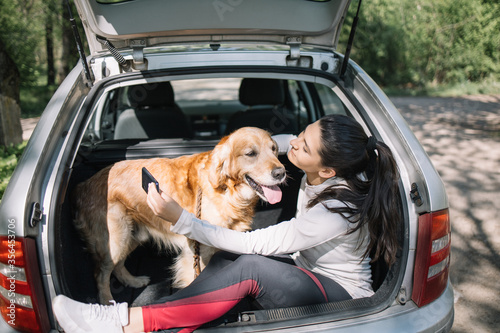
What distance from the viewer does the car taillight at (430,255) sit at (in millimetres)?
1634

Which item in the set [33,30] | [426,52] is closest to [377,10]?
[426,52]

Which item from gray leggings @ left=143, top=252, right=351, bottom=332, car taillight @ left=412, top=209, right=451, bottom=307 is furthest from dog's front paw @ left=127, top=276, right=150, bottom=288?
car taillight @ left=412, top=209, right=451, bottom=307

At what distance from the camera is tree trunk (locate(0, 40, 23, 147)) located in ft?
16.8

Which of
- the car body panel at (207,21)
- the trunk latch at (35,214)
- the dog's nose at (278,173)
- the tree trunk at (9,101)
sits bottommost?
the tree trunk at (9,101)

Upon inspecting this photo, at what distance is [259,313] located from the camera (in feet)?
5.48

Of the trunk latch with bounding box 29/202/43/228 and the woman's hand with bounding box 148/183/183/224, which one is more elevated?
the trunk latch with bounding box 29/202/43/228

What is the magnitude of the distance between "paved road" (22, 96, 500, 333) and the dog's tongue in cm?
153

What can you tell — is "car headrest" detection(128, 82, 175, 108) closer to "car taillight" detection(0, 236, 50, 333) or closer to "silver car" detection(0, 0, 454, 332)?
"silver car" detection(0, 0, 454, 332)

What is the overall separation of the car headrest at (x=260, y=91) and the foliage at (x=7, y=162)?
243 centimetres

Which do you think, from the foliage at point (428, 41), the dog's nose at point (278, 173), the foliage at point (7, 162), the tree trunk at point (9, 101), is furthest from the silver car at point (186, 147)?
the foliage at point (428, 41)

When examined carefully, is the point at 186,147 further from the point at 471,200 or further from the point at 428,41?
the point at 428,41

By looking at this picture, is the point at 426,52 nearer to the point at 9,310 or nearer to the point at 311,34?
the point at 311,34

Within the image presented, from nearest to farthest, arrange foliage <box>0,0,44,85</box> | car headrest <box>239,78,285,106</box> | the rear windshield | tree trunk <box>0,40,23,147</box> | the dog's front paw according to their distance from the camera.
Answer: the dog's front paw < the rear windshield < car headrest <box>239,78,285,106</box> < tree trunk <box>0,40,23,147</box> < foliage <box>0,0,44,85</box>

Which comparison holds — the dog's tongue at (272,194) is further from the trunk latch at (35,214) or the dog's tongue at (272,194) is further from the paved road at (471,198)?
the paved road at (471,198)
